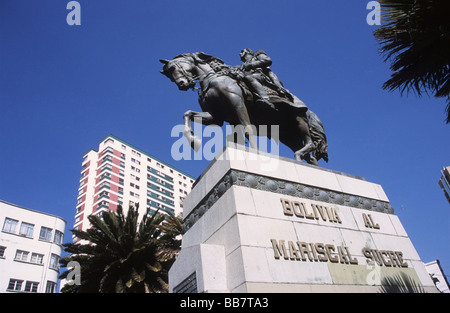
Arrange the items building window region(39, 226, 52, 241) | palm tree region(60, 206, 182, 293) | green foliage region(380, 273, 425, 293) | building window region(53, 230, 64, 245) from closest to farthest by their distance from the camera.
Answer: green foliage region(380, 273, 425, 293)
palm tree region(60, 206, 182, 293)
building window region(39, 226, 52, 241)
building window region(53, 230, 64, 245)

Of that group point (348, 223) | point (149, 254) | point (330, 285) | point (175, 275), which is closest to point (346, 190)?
point (348, 223)

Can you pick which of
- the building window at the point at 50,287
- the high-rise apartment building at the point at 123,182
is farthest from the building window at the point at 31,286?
the high-rise apartment building at the point at 123,182

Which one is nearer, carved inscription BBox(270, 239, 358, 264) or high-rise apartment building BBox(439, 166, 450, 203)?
carved inscription BBox(270, 239, 358, 264)

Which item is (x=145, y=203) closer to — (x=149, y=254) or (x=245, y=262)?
(x=149, y=254)

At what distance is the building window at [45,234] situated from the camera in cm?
3896

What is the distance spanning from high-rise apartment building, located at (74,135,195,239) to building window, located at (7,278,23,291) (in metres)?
24.3

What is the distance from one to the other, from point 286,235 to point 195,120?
2958 millimetres

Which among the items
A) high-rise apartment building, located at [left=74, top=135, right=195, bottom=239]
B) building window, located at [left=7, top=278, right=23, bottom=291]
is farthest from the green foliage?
high-rise apartment building, located at [left=74, top=135, right=195, bottom=239]

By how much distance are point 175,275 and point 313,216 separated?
2.38 meters

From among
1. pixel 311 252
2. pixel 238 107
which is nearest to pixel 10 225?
pixel 238 107

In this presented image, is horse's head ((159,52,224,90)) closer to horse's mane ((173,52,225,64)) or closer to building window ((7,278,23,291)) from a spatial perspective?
horse's mane ((173,52,225,64))

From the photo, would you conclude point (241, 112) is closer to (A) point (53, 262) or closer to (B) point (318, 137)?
(B) point (318, 137)

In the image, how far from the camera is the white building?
3416cm

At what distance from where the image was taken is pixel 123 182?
70.3 meters
